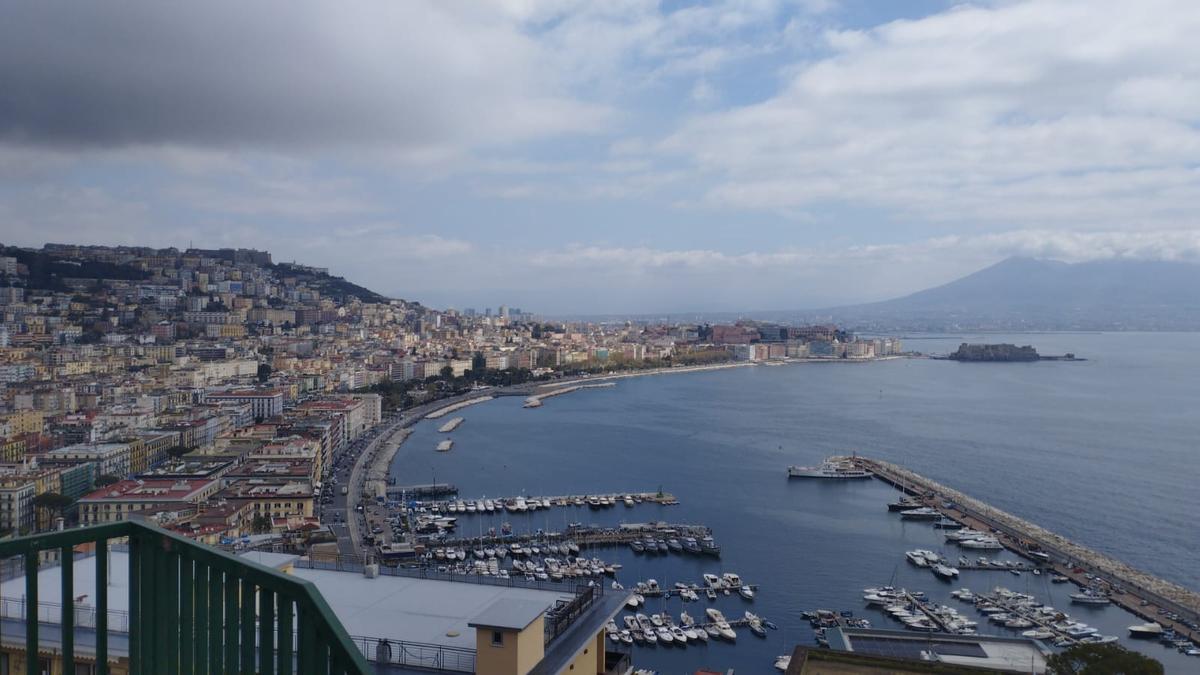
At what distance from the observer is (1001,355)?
98.3ft

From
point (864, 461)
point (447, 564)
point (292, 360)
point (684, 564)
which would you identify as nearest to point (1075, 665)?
point (684, 564)

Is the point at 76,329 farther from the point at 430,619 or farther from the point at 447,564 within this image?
the point at 430,619

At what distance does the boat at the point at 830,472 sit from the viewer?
34.1 feet

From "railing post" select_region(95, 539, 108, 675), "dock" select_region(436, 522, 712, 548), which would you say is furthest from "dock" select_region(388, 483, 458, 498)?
"railing post" select_region(95, 539, 108, 675)

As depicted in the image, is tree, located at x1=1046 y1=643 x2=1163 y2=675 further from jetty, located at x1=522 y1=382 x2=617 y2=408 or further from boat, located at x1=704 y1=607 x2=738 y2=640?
jetty, located at x1=522 y1=382 x2=617 y2=408

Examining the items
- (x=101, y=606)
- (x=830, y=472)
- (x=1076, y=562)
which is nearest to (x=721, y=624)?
(x=1076, y=562)

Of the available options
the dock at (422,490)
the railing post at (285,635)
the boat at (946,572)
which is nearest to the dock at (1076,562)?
the boat at (946,572)

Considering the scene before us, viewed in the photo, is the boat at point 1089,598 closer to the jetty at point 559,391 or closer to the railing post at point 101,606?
the railing post at point 101,606

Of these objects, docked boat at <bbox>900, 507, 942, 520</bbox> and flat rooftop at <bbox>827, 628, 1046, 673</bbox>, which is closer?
flat rooftop at <bbox>827, 628, 1046, 673</bbox>

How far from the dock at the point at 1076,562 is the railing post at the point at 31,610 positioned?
21.2ft

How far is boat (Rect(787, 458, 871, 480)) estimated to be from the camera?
34.1 feet

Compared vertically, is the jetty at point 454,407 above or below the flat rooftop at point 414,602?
below

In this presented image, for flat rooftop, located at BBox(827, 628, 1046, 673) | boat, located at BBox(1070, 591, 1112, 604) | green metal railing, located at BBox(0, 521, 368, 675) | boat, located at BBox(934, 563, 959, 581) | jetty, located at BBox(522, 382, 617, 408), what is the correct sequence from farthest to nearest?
jetty, located at BBox(522, 382, 617, 408) → boat, located at BBox(934, 563, 959, 581) → boat, located at BBox(1070, 591, 1112, 604) → flat rooftop, located at BBox(827, 628, 1046, 673) → green metal railing, located at BBox(0, 521, 368, 675)

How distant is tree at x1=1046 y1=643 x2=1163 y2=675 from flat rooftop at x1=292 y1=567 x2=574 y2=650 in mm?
2216
